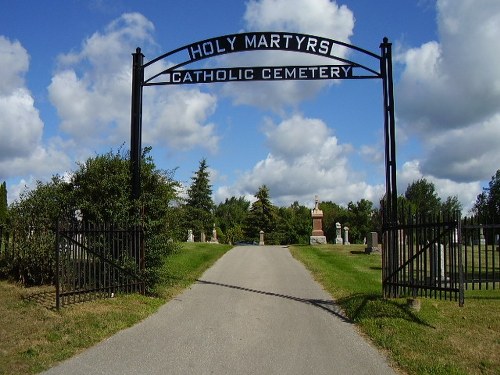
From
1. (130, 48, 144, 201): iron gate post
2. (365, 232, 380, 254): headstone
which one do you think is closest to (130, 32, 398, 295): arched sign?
(130, 48, 144, 201): iron gate post

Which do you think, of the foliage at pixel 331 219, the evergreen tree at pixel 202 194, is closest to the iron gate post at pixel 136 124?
the evergreen tree at pixel 202 194

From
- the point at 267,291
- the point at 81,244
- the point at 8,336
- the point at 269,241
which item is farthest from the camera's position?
the point at 269,241

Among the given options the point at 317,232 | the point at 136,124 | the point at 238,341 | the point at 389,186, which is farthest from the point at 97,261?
the point at 317,232

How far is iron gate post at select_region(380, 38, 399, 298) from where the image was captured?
10523 millimetres

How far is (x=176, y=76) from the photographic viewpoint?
40.8 feet

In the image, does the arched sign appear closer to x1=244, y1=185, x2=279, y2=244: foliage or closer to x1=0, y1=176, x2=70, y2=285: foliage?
x1=0, y1=176, x2=70, y2=285: foliage

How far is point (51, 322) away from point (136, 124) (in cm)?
531

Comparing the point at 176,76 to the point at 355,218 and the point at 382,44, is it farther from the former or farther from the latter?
the point at 355,218

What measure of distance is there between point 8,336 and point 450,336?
22.0 ft

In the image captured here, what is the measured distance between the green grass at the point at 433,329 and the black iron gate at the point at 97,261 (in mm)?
4715

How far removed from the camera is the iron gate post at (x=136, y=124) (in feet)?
39.4

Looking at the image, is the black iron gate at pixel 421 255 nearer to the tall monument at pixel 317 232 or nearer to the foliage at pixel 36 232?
the foliage at pixel 36 232

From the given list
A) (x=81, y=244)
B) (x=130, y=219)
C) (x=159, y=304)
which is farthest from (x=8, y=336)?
(x=130, y=219)

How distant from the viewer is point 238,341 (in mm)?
7777
